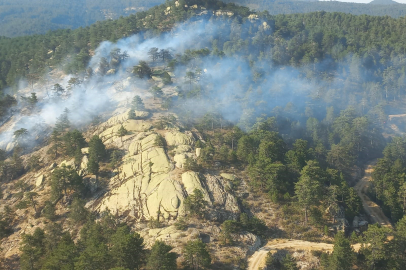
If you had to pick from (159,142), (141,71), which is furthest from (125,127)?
(141,71)

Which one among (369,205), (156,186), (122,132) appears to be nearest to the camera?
(156,186)

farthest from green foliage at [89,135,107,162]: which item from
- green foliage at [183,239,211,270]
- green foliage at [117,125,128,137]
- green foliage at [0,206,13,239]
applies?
green foliage at [183,239,211,270]

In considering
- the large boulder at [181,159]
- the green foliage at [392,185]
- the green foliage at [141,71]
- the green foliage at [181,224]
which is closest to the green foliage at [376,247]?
the green foliage at [392,185]

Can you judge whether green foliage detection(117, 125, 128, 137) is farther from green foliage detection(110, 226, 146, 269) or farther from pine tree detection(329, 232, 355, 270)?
pine tree detection(329, 232, 355, 270)

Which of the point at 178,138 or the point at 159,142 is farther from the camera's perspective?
the point at 178,138

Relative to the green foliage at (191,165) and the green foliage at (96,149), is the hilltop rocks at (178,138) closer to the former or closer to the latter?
the green foliage at (191,165)

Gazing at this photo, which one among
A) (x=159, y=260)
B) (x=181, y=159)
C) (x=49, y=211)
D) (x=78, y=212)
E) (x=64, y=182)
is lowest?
(x=49, y=211)

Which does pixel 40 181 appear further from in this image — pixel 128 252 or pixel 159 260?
pixel 159 260
